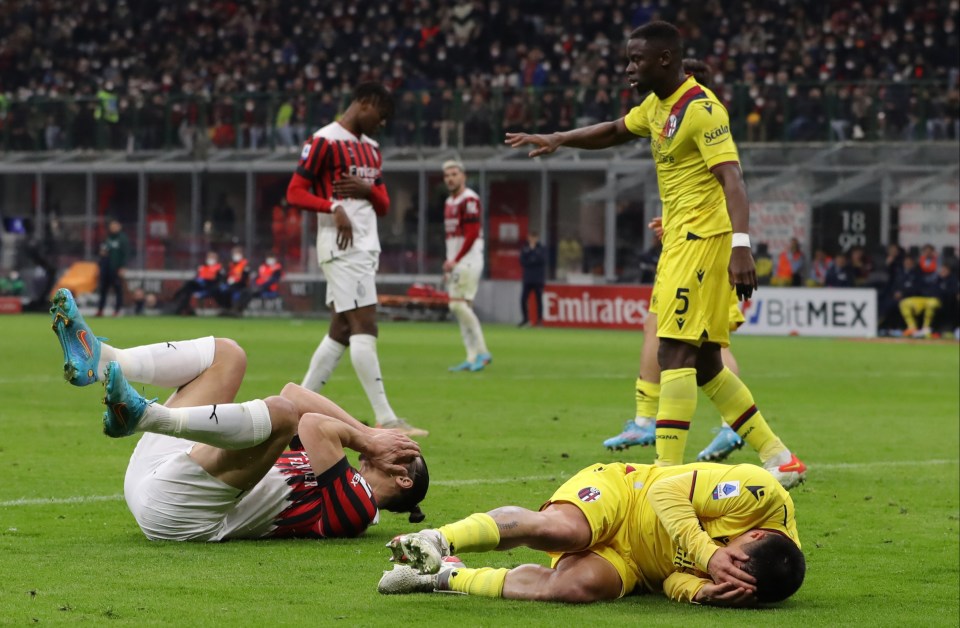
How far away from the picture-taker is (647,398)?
10156 mm

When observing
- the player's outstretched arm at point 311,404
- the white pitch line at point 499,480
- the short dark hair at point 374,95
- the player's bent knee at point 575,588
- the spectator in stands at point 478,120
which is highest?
the spectator in stands at point 478,120

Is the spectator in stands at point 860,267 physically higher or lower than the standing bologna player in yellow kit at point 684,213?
lower

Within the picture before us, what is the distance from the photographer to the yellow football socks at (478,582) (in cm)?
586

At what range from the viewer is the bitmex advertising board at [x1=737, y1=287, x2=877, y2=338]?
95.0 ft

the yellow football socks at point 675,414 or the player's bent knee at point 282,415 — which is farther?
the yellow football socks at point 675,414

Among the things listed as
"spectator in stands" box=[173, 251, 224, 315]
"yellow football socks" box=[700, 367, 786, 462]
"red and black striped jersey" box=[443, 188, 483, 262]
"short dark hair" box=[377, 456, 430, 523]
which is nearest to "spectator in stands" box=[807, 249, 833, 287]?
"red and black striped jersey" box=[443, 188, 483, 262]

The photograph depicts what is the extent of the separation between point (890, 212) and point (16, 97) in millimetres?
26551

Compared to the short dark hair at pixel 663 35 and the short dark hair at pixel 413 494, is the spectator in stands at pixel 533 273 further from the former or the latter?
the short dark hair at pixel 413 494

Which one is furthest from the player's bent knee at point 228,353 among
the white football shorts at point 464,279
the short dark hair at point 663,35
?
the white football shorts at point 464,279

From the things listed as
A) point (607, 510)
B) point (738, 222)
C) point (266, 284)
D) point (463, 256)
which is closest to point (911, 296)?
point (463, 256)

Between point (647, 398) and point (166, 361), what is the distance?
4095mm

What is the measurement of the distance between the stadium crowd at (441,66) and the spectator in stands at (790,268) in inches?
106

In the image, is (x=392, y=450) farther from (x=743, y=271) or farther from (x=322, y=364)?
(x=322, y=364)

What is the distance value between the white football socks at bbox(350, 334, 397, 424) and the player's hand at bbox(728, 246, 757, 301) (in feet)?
13.4
